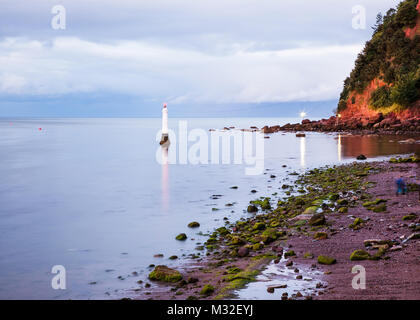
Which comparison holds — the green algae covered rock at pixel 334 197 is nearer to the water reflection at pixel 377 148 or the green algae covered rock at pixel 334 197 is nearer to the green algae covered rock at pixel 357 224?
the green algae covered rock at pixel 357 224

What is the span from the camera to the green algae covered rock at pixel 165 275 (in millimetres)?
9672

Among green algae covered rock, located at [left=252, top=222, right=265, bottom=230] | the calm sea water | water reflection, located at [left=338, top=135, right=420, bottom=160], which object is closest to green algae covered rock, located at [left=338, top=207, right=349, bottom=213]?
green algae covered rock, located at [left=252, top=222, right=265, bottom=230]

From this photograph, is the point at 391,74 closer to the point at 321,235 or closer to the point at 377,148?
the point at 377,148

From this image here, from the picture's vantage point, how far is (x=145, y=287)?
9.56 m

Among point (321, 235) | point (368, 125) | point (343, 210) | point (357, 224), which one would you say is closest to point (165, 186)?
point (343, 210)

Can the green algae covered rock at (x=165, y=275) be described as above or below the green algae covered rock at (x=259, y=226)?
below

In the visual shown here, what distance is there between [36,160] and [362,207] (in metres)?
37.0

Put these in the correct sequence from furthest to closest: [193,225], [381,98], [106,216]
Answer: [381,98], [106,216], [193,225]

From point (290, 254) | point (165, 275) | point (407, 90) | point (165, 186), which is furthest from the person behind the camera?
point (407, 90)

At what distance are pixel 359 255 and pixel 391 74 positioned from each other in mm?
71534

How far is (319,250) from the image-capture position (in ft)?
34.0

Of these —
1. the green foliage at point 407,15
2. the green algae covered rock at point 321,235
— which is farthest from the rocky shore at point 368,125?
the green algae covered rock at point 321,235

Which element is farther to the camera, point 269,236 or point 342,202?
point 342,202

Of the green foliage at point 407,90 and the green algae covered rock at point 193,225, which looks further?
the green foliage at point 407,90
